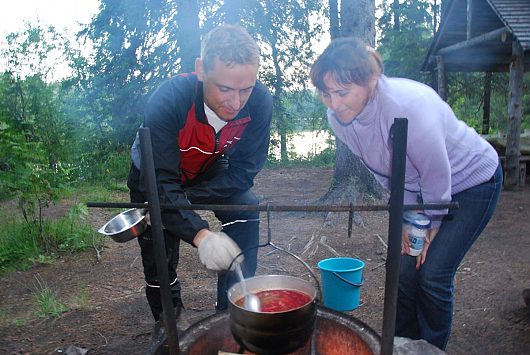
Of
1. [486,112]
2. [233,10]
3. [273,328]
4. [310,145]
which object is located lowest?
A: [310,145]

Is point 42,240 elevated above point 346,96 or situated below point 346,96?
below

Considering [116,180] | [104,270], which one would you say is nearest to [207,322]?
[104,270]

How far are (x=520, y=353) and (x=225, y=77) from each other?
2.64 metres

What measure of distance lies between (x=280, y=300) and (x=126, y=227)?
862mm

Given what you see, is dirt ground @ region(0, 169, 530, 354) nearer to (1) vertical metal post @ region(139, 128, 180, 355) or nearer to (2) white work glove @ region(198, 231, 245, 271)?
(1) vertical metal post @ region(139, 128, 180, 355)

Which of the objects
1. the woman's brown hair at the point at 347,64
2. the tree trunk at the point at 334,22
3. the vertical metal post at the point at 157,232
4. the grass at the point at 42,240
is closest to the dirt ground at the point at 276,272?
the grass at the point at 42,240

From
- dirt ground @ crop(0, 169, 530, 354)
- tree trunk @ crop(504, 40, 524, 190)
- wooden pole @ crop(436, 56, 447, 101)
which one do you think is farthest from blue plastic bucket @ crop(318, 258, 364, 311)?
wooden pole @ crop(436, 56, 447, 101)

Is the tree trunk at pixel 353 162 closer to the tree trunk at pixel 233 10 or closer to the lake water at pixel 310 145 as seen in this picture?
the tree trunk at pixel 233 10

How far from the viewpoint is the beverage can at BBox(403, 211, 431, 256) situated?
219 centimetres

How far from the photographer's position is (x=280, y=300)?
1.90 metres

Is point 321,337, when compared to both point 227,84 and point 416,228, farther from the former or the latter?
point 227,84

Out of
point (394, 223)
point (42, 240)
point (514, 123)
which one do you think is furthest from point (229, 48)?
point (514, 123)

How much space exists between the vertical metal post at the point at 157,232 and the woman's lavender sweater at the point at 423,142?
3.34 ft

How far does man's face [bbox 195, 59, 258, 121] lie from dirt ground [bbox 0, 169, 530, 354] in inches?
67.5
